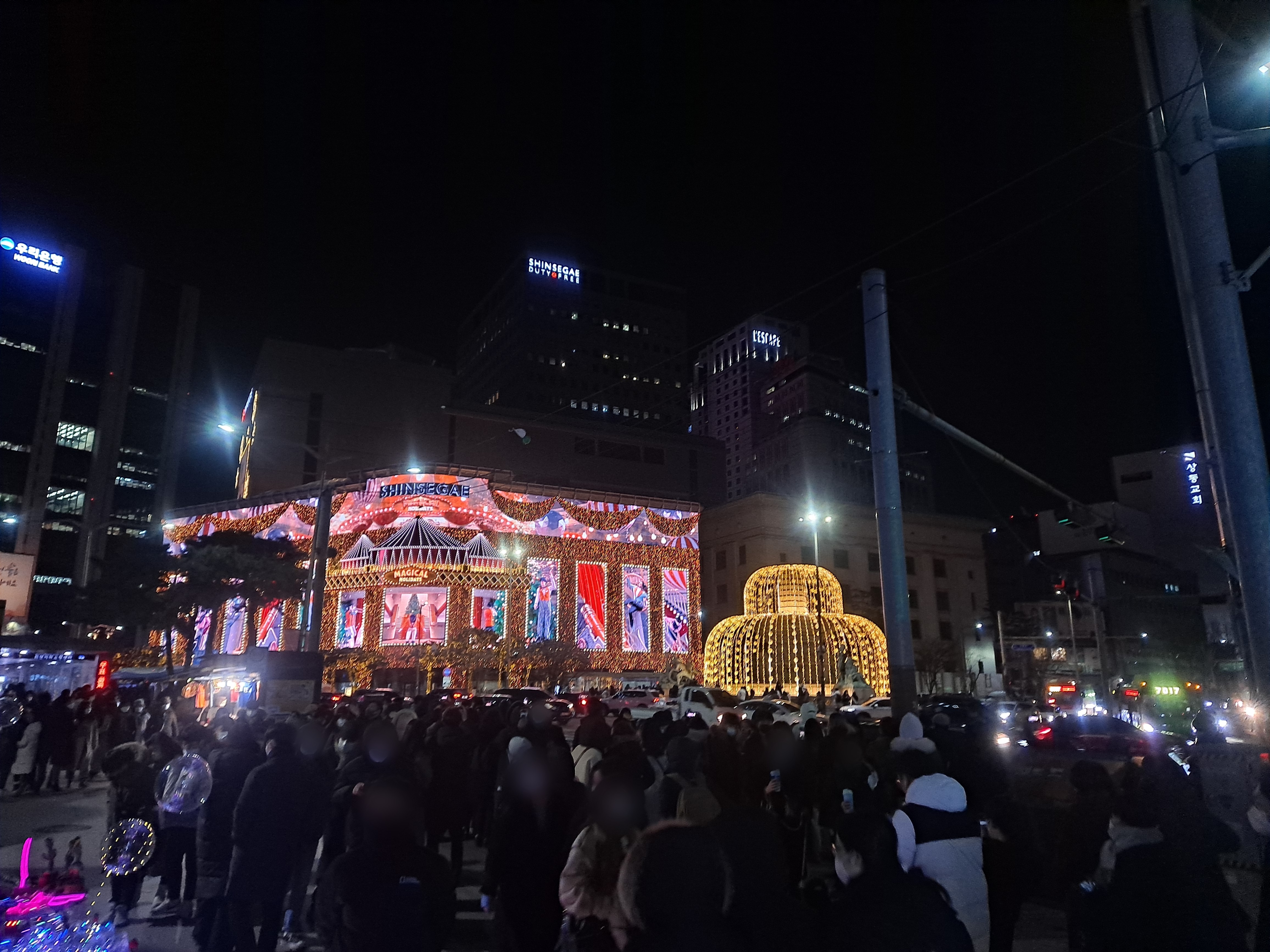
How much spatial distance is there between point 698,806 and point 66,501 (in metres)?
78.6

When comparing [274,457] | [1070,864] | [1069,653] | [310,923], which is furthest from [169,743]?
[1069,653]

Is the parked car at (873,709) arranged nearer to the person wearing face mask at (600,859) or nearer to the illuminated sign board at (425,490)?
the person wearing face mask at (600,859)

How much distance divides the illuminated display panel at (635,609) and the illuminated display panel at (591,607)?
1235 mm

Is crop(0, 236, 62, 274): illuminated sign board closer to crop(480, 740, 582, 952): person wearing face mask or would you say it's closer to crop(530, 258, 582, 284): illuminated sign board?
crop(530, 258, 582, 284): illuminated sign board

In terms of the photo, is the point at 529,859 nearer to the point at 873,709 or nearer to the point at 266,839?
the point at 266,839

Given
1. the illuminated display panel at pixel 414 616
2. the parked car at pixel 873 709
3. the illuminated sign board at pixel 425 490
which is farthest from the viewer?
the illuminated sign board at pixel 425 490

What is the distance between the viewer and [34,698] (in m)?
16.5

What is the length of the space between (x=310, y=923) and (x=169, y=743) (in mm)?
2275

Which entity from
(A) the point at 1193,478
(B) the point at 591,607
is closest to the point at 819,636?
(B) the point at 591,607

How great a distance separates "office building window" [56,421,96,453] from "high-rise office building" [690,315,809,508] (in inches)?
3092

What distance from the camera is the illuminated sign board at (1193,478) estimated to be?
4666cm

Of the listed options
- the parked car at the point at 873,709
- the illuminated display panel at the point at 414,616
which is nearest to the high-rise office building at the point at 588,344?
the illuminated display panel at the point at 414,616

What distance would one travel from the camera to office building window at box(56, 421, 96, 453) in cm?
6788

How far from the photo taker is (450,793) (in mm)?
8641
